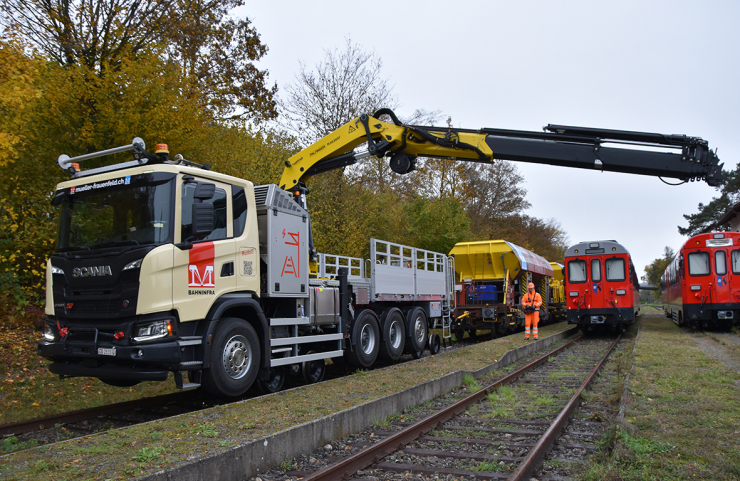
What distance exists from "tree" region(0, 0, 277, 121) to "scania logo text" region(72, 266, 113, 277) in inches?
234

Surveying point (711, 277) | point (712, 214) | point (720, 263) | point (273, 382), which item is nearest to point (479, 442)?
point (273, 382)

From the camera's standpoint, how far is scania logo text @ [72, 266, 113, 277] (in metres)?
6.55

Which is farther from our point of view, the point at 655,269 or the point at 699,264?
the point at 655,269

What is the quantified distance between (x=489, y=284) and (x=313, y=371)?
11.0 metres

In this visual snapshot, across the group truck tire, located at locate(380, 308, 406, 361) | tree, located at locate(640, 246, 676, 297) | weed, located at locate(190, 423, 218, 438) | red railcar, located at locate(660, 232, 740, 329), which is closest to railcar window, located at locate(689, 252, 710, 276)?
red railcar, located at locate(660, 232, 740, 329)

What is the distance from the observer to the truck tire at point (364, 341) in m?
10.5

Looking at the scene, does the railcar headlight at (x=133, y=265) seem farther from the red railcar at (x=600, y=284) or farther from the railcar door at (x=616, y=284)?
the railcar door at (x=616, y=284)

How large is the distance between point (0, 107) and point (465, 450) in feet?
30.5

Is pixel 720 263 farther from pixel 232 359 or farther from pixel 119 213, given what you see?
pixel 119 213

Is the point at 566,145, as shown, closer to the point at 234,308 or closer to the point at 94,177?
the point at 234,308

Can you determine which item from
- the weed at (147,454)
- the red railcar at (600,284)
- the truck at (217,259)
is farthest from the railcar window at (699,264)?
the weed at (147,454)

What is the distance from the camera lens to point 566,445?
Answer: 19.7 ft

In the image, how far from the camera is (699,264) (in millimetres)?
20047

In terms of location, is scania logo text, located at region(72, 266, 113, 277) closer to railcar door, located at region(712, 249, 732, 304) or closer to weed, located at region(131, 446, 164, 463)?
weed, located at region(131, 446, 164, 463)
